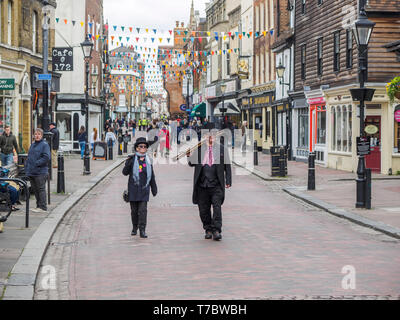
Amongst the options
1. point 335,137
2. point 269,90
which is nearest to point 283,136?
point 269,90

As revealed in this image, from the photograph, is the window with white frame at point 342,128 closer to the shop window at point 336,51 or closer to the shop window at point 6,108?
the shop window at point 336,51

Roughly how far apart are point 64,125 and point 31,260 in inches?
1524

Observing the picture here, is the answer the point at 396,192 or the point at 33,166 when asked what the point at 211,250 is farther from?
the point at 396,192

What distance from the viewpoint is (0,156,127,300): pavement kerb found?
7.83 metres

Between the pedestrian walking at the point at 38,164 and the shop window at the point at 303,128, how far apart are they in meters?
22.2

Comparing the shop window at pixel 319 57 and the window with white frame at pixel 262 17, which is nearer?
the shop window at pixel 319 57

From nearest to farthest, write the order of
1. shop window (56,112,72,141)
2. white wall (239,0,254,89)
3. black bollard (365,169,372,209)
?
black bollard (365,169,372,209), shop window (56,112,72,141), white wall (239,0,254,89)

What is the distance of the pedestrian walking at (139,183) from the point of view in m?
12.1

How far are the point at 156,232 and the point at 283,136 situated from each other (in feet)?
93.6

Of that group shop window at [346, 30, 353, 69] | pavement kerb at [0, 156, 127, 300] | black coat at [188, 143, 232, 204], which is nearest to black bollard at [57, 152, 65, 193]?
pavement kerb at [0, 156, 127, 300]

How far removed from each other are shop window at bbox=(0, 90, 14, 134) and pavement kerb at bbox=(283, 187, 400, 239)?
13.0 meters

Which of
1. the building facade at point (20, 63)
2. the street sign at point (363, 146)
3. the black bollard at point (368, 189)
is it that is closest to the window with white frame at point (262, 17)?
the building facade at point (20, 63)

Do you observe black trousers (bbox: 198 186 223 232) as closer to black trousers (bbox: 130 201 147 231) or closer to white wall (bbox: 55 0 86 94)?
black trousers (bbox: 130 201 147 231)

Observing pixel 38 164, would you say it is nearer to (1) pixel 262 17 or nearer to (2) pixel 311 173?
(2) pixel 311 173
